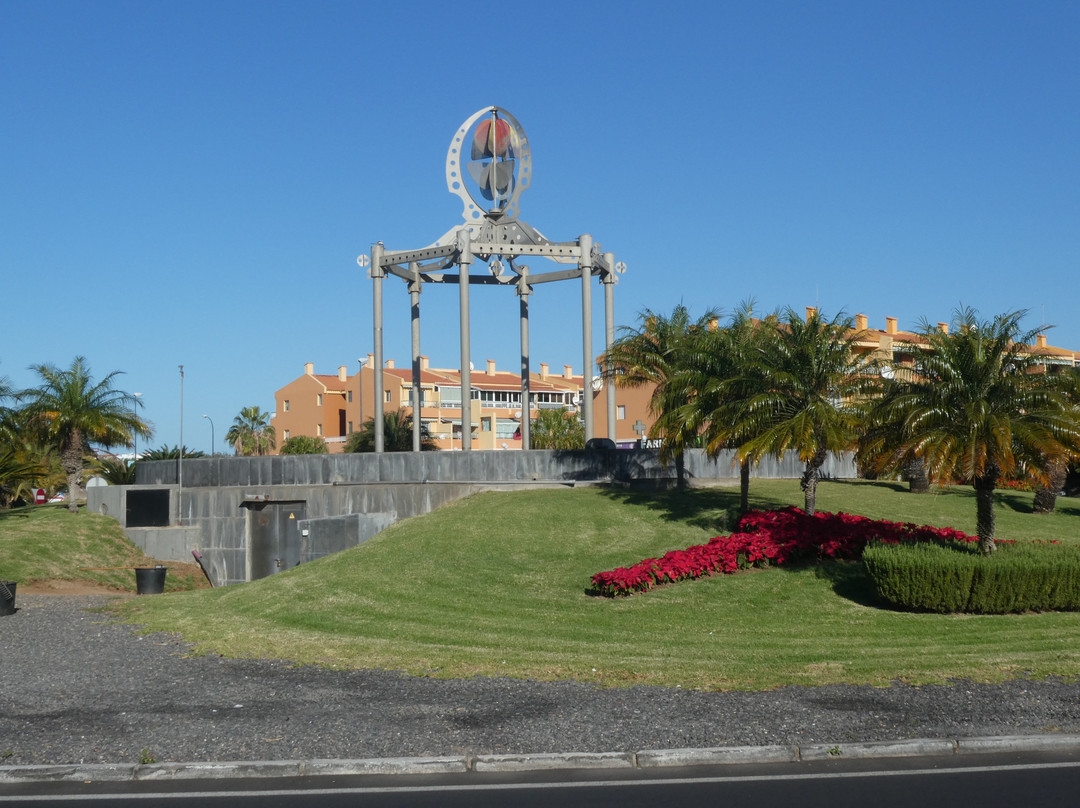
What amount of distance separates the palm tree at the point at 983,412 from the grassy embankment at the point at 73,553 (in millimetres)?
23819

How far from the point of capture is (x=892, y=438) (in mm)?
18766

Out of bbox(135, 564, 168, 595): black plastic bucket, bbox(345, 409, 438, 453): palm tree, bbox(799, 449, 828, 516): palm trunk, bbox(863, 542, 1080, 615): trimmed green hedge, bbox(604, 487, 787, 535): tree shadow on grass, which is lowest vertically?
bbox(135, 564, 168, 595): black plastic bucket

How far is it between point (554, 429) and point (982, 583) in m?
57.2

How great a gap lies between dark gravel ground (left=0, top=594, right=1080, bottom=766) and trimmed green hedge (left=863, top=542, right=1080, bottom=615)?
5.58 meters

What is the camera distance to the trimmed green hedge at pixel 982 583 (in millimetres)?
16719

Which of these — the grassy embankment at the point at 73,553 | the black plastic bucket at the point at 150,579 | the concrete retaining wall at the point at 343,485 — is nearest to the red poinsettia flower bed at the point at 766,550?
the concrete retaining wall at the point at 343,485

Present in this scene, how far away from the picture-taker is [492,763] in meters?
8.67

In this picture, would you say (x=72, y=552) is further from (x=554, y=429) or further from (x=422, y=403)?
(x=422, y=403)

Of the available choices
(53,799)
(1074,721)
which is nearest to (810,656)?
(1074,721)

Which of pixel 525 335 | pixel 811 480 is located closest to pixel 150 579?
pixel 811 480

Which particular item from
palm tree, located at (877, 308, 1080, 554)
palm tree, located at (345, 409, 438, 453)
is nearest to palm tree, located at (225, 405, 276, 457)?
palm tree, located at (345, 409, 438, 453)

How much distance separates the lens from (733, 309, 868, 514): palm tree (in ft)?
73.7

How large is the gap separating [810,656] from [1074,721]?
14.0 feet

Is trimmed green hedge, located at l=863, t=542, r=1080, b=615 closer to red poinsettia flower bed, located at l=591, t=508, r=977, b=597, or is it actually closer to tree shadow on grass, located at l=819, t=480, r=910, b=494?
red poinsettia flower bed, located at l=591, t=508, r=977, b=597
